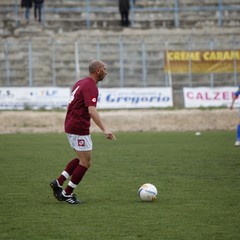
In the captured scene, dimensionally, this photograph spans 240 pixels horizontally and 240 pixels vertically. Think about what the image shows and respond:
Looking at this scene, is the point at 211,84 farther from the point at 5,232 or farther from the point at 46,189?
the point at 5,232

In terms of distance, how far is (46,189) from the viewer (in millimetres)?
14969

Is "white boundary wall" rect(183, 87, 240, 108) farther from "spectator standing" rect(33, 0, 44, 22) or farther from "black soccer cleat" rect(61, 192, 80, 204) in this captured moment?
"black soccer cleat" rect(61, 192, 80, 204)

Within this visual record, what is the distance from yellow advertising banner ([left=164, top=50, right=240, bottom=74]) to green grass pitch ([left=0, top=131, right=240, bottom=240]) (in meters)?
16.8

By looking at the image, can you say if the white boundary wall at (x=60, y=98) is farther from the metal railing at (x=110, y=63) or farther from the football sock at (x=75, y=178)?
the football sock at (x=75, y=178)

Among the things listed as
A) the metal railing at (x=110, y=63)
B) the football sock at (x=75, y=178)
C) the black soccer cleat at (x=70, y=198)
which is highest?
the football sock at (x=75, y=178)

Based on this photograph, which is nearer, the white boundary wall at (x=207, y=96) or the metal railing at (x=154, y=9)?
the white boundary wall at (x=207, y=96)

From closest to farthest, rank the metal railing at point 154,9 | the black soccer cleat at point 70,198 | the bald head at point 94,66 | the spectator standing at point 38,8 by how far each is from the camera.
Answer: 1. the black soccer cleat at point 70,198
2. the bald head at point 94,66
3. the spectator standing at point 38,8
4. the metal railing at point 154,9

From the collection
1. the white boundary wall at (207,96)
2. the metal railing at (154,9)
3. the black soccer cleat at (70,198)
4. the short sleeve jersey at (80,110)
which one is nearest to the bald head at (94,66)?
the short sleeve jersey at (80,110)

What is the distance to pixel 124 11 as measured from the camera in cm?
4544

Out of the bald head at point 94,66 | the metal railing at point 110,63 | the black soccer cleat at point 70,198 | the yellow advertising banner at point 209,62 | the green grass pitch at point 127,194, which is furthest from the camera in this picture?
the yellow advertising banner at point 209,62

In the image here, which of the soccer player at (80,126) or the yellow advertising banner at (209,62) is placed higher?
the soccer player at (80,126)

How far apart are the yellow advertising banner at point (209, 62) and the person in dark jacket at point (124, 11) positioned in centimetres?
486

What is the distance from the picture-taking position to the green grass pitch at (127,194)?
10398 mm

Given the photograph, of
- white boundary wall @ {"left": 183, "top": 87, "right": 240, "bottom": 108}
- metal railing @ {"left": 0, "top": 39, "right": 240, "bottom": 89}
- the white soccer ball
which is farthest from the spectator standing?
the white soccer ball
